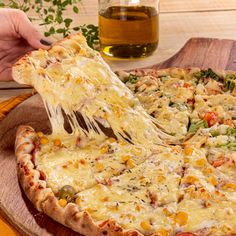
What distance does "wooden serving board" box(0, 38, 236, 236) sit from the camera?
2.58m

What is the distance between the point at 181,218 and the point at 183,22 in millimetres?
2713

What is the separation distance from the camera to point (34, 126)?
328 cm

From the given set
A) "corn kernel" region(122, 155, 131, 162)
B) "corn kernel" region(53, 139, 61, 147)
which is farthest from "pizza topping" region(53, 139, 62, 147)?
"corn kernel" region(122, 155, 131, 162)

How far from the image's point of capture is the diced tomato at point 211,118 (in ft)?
10.6

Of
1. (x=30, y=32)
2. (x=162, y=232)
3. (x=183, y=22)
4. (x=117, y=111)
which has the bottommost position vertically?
(x=183, y=22)

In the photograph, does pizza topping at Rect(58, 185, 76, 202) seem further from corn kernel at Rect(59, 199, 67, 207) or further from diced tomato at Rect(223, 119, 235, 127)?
diced tomato at Rect(223, 119, 235, 127)

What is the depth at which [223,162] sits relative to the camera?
2861 mm

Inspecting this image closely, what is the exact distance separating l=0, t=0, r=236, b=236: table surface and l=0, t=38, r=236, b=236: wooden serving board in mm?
263

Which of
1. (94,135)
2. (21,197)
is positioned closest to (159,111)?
(94,135)

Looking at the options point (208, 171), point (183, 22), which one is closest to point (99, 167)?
point (208, 171)

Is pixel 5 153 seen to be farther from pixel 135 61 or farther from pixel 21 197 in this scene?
pixel 135 61

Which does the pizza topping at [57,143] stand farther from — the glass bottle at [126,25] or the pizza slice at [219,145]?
the glass bottle at [126,25]

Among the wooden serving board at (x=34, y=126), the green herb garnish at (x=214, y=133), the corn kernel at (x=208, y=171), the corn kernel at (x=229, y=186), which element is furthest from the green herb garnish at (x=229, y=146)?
the wooden serving board at (x=34, y=126)

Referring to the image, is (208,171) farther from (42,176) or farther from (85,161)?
(42,176)
